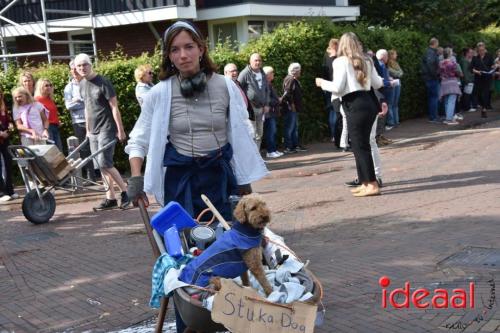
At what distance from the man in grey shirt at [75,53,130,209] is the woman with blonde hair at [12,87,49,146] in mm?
1723

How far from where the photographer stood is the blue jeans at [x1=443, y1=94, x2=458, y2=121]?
61.9 feet

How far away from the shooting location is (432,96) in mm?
19469

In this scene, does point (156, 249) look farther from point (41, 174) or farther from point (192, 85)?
point (41, 174)

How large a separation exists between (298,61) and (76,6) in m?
9.45

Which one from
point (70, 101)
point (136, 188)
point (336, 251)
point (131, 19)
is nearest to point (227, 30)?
point (131, 19)

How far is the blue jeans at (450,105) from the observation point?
18.9 m

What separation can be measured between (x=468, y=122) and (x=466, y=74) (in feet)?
7.95

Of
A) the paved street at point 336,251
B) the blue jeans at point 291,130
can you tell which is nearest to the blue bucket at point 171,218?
the paved street at point 336,251

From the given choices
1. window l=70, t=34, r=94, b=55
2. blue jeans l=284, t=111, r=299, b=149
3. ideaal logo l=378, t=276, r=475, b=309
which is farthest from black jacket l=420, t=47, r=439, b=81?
ideaal logo l=378, t=276, r=475, b=309

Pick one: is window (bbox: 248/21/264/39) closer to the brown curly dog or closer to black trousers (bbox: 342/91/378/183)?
black trousers (bbox: 342/91/378/183)

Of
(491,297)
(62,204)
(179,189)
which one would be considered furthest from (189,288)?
(62,204)

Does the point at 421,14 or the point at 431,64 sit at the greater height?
the point at 421,14

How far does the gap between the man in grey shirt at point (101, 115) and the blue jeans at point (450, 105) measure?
→ 11.6m

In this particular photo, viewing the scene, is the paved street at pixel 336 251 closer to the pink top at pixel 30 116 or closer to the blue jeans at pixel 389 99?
the pink top at pixel 30 116
